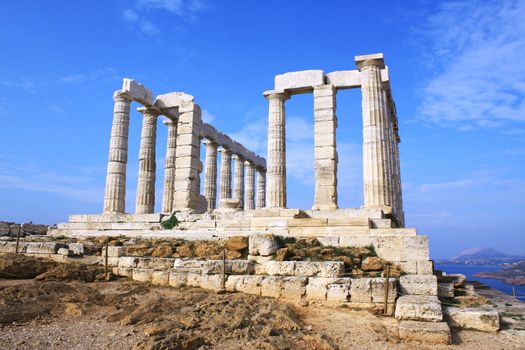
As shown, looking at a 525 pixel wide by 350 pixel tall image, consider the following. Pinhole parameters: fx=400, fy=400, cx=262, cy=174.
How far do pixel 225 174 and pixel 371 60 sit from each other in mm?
16455

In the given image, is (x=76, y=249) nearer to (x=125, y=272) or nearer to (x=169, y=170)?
(x=125, y=272)

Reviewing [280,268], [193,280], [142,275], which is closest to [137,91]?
[142,275]

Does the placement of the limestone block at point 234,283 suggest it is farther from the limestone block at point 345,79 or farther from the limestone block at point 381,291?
the limestone block at point 345,79

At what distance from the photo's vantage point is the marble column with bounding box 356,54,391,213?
17516 mm

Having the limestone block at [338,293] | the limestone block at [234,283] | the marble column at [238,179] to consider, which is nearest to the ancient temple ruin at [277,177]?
the limestone block at [338,293]

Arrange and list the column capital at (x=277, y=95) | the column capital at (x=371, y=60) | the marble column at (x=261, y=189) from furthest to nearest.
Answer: the marble column at (x=261, y=189), the column capital at (x=277, y=95), the column capital at (x=371, y=60)

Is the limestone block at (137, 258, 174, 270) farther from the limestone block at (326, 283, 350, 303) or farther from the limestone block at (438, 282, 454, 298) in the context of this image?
the limestone block at (438, 282, 454, 298)

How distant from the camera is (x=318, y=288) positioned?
943cm

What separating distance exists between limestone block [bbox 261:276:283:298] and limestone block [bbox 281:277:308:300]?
0.10 metres

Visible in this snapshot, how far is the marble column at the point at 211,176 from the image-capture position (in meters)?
29.6

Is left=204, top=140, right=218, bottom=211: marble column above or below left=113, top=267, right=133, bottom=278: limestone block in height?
above

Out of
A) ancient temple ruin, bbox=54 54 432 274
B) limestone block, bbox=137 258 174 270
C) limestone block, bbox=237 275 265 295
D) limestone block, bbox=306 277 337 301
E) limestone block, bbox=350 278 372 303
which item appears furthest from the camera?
ancient temple ruin, bbox=54 54 432 274

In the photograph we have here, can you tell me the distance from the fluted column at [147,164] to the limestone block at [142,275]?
12714mm

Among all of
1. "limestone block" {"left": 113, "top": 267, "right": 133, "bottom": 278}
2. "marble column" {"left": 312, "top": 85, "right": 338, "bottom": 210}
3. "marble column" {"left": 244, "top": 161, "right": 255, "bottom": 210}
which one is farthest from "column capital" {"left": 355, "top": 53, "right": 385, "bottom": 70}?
"marble column" {"left": 244, "top": 161, "right": 255, "bottom": 210}
